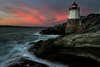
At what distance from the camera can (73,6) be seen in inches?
1083

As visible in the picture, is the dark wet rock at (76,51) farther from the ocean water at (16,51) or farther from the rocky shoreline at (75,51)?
the ocean water at (16,51)

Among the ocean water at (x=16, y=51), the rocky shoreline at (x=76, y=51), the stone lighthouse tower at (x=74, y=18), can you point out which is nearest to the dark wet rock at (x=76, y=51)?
the rocky shoreline at (x=76, y=51)

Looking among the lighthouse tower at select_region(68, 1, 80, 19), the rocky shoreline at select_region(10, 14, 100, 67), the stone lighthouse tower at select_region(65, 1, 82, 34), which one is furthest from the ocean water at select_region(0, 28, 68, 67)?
the lighthouse tower at select_region(68, 1, 80, 19)

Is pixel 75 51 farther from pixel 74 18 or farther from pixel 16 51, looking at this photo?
pixel 74 18

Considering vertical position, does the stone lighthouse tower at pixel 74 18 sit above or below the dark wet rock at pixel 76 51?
above

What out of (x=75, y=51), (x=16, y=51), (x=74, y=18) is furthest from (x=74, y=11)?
(x=75, y=51)

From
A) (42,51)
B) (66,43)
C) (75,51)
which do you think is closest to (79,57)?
(75,51)

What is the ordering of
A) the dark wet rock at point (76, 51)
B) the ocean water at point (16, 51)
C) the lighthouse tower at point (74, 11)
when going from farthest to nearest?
the lighthouse tower at point (74, 11)
the ocean water at point (16, 51)
the dark wet rock at point (76, 51)

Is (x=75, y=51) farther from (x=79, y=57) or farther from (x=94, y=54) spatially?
(x=94, y=54)

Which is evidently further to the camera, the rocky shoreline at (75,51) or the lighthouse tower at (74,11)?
the lighthouse tower at (74,11)

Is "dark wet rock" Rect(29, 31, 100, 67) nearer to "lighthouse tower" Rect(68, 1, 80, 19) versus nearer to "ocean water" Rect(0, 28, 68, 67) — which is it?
"ocean water" Rect(0, 28, 68, 67)

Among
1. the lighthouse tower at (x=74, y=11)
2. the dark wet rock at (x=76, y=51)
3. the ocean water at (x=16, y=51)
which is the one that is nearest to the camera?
the dark wet rock at (x=76, y=51)

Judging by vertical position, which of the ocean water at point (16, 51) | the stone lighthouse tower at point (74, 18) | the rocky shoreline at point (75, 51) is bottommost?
the ocean water at point (16, 51)

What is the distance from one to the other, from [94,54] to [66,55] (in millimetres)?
2253
